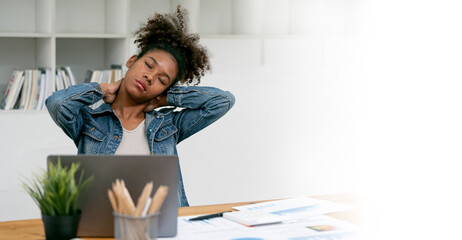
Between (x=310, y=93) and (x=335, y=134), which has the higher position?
(x=310, y=93)

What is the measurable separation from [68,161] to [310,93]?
2791 mm

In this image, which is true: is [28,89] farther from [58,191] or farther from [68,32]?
[58,191]

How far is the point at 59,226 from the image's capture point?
1.39 m

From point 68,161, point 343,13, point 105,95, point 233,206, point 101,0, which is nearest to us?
point 68,161

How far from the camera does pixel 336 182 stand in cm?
424

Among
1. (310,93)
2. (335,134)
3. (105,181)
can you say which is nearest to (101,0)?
(310,93)

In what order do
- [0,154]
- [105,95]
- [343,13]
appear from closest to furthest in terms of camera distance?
[105,95], [0,154], [343,13]

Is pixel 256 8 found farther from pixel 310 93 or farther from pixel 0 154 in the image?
pixel 0 154

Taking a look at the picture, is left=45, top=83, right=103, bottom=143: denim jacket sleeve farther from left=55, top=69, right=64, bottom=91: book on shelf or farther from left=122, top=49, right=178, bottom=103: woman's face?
left=55, top=69, right=64, bottom=91: book on shelf

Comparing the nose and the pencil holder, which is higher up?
the nose

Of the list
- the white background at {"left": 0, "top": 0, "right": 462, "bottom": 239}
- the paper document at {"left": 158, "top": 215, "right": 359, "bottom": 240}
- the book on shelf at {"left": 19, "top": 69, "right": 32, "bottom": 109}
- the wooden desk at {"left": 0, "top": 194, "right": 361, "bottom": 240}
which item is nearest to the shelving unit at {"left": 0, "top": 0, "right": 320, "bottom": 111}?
the book on shelf at {"left": 19, "top": 69, "right": 32, "bottom": 109}

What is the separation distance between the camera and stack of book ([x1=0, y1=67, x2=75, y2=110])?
10.9 ft

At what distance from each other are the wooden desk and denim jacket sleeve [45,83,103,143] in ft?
1.52

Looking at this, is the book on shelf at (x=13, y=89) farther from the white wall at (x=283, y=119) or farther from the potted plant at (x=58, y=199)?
the potted plant at (x=58, y=199)
